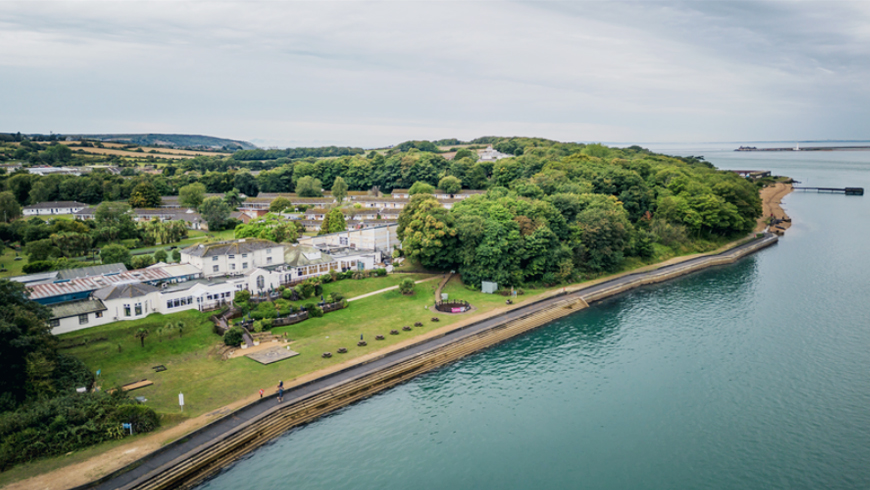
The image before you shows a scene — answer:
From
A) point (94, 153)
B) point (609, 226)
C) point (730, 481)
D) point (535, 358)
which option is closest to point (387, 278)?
point (535, 358)

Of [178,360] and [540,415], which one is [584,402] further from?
[178,360]

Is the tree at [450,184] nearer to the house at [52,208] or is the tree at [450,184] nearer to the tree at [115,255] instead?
the tree at [115,255]

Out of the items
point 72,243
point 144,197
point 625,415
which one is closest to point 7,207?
point 144,197

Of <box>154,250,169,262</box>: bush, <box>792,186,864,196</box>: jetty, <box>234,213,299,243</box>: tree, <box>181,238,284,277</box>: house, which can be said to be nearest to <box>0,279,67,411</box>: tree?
<box>181,238,284,277</box>: house

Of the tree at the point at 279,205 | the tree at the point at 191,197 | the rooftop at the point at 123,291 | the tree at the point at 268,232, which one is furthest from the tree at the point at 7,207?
the rooftop at the point at 123,291

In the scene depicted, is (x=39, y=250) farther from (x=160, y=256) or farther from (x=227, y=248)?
(x=227, y=248)

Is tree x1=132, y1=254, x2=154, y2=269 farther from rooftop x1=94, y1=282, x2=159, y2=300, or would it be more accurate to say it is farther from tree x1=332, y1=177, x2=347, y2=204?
tree x1=332, y1=177, x2=347, y2=204
